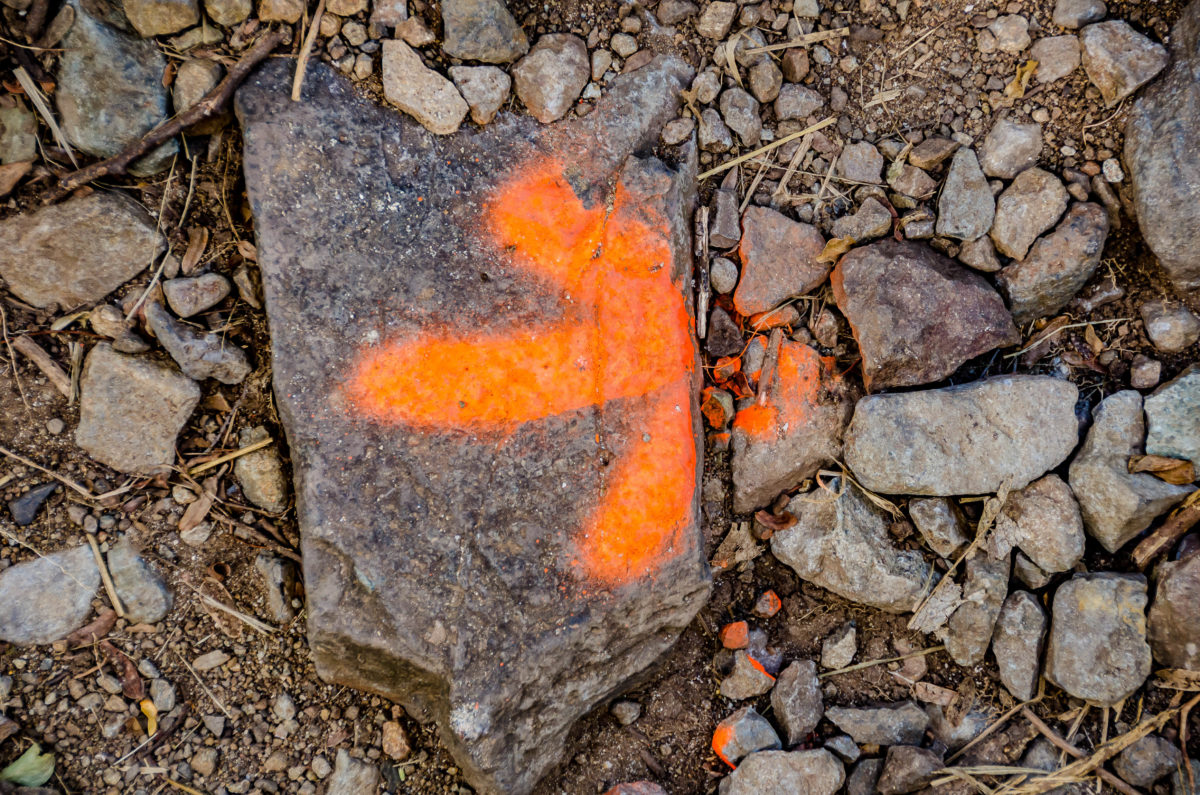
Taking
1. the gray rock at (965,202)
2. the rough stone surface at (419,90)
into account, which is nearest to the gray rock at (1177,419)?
the gray rock at (965,202)

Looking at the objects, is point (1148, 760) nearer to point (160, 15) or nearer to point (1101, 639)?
point (1101, 639)

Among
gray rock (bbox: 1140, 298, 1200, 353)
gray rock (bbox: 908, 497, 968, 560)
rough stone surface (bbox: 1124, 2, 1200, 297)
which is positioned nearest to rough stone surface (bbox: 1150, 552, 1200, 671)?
gray rock (bbox: 908, 497, 968, 560)

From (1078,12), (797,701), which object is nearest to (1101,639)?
(797,701)

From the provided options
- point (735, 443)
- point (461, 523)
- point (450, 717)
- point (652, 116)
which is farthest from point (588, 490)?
point (652, 116)

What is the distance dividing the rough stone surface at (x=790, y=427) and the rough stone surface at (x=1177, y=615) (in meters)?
1.12

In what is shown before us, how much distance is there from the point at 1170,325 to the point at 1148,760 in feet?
4.84

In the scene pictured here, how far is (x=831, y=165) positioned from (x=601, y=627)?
1.86 m

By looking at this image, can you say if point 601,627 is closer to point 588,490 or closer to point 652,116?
point 588,490

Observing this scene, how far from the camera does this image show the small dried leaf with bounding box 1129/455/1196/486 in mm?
2355

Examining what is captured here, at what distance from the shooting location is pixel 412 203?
226 cm

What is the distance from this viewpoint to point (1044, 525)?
8.08 feet

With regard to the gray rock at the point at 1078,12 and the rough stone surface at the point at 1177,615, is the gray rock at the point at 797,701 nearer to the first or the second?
the rough stone surface at the point at 1177,615

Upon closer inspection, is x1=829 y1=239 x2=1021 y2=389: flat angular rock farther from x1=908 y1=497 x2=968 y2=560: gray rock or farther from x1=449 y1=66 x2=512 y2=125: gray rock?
x1=449 y1=66 x2=512 y2=125: gray rock

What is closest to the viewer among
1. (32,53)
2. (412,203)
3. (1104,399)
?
(32,53)
